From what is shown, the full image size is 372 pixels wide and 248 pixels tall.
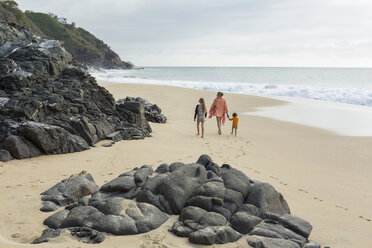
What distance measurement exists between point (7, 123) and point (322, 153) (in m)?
10.3

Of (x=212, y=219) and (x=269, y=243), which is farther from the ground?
(x=212, y=219)

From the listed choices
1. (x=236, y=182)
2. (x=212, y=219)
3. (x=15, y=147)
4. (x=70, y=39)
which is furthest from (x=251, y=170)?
(x=70, y=39)

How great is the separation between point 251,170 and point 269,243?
4.68 metres

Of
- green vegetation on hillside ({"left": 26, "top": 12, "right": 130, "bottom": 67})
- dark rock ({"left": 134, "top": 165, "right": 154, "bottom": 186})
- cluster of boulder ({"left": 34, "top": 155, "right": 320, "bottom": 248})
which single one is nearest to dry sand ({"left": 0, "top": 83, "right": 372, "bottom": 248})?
cluster of boulder ({"left": 34, "top": 155, "right": 320, "bottom": 248})

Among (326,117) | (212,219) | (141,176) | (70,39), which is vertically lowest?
(212,219)

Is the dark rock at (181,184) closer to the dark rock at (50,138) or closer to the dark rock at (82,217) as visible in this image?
the dark rock at (82,217)

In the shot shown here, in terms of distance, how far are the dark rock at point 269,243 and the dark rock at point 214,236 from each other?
243mm

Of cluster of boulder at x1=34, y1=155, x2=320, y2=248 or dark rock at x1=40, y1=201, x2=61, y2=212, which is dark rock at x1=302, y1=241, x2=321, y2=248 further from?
dark rock at x1=40, y1=201, x2=61, y2=212

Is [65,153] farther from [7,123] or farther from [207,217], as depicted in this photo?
[207,217]

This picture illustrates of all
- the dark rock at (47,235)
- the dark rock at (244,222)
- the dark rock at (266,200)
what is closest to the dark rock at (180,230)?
the dark rock at (244,222)

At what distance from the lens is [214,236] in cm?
Answer: 477

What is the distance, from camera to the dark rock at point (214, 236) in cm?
475

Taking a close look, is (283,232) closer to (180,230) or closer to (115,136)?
(180,230)

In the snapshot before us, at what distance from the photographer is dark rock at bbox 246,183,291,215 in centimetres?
574
